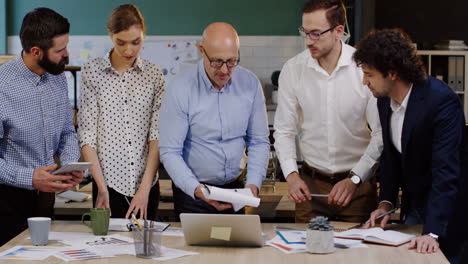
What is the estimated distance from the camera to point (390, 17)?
26.3ft

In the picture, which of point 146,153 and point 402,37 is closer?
point 402,37

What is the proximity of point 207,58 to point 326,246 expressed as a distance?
3.34 ft

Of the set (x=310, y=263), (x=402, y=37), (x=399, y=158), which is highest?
(x=402, y=37)

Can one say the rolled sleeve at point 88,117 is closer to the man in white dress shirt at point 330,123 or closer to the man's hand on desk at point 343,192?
the man in white dress shirt at point 330,123

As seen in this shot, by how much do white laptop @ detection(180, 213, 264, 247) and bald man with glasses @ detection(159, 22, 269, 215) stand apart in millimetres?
380

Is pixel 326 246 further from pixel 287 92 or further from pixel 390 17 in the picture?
pixel 390 17

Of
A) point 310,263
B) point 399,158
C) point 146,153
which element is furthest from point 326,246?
point 146,153

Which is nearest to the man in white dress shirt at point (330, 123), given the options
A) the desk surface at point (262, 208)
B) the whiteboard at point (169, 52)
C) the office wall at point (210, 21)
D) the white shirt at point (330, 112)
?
the white shirt at point (330, 112)

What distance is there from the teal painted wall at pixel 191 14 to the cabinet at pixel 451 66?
5.56 ft

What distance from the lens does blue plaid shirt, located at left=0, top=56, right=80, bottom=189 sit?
3.09 m

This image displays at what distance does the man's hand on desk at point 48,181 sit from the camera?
9.86 feet

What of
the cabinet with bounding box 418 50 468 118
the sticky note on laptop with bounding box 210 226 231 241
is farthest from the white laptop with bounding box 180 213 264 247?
the cabinet with bounding box 418 50 468 118

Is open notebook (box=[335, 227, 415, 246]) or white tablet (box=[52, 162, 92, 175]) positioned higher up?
white tablet (box=[52, 162, 92, 175])

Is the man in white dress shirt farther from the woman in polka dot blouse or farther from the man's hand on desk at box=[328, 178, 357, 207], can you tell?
the woman in polka dot blouse
